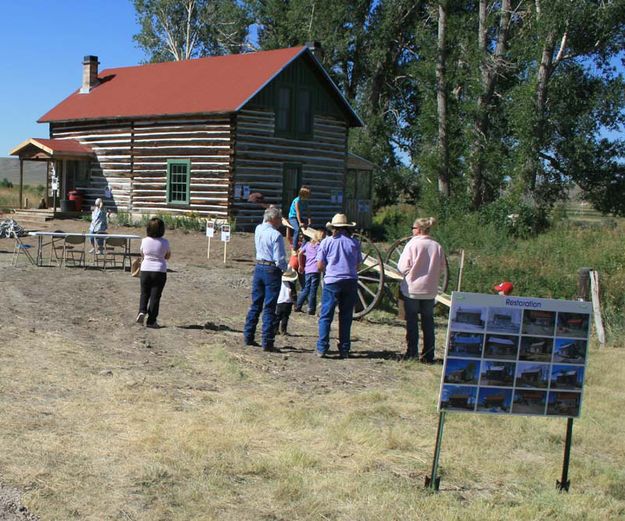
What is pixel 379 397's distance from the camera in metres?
7.59

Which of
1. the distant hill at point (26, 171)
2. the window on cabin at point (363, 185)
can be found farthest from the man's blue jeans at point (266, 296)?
the distant hill at point (26, 171)

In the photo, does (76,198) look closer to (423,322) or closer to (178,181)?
(178,181)

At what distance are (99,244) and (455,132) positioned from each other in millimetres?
18631

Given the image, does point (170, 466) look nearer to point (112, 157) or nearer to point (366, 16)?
point (112, 157)

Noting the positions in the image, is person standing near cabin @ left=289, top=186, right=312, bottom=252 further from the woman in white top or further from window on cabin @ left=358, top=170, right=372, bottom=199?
window on cabin @ left=358, top=170, right=372, bottom=199

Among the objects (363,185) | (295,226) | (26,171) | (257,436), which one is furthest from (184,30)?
(26,171)

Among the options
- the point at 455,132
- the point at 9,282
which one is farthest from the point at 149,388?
the point at 455,132

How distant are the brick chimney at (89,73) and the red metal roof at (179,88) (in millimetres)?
257

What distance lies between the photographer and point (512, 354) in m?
5.33

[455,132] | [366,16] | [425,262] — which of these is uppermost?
[366,16]

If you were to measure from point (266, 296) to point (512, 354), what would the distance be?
4.46 metres

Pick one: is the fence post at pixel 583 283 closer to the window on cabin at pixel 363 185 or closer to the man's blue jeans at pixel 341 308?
the man's blue jeans at pixel 341 308

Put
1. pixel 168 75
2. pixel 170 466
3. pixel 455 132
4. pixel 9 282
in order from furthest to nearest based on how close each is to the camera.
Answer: pixel 455 132 < pixel 168 75 < pixel 9 282 < pixel 170 466

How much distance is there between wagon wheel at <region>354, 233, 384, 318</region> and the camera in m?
11.7
